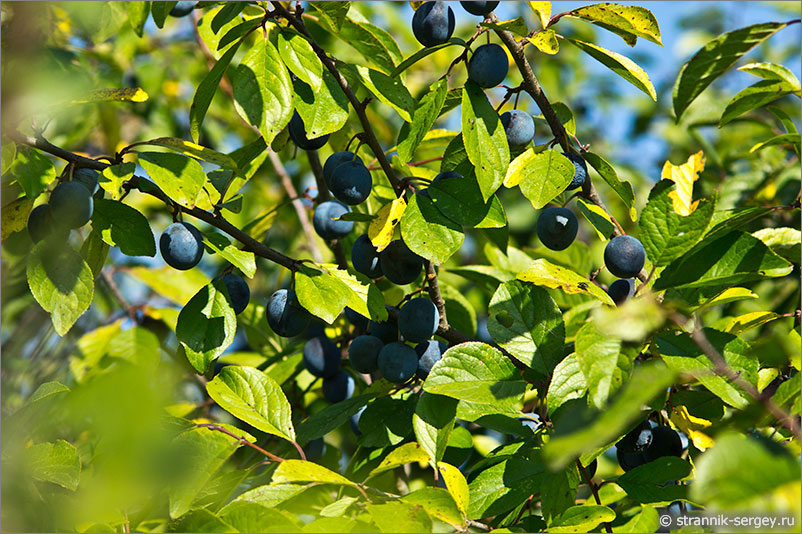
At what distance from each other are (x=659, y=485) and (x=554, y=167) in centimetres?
40

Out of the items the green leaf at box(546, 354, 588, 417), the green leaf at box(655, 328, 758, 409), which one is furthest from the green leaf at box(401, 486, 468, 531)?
the green leaf at box(655, 328, 758, 409)

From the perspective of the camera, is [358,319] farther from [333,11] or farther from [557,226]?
[333,11]

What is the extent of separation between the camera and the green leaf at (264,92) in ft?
2.77

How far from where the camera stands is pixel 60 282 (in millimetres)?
877

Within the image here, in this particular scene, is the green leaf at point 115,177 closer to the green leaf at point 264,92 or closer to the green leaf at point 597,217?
the green leaf at point 264,92

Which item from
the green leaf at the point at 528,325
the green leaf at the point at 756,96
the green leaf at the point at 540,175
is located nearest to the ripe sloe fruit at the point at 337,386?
the green leaf at the point at 528,325

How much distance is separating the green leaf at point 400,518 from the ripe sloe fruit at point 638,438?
351 mm

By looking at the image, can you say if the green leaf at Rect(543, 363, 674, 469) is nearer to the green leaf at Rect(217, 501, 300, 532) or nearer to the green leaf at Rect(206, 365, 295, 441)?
the green leaf at Rect(217, 501, 300, 532)

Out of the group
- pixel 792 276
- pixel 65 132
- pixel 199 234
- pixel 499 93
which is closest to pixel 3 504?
pixel 199 234

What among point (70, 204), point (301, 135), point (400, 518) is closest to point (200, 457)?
point (400, 518)

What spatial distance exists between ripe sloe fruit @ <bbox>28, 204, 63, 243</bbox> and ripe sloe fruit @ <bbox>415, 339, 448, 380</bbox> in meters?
0.49

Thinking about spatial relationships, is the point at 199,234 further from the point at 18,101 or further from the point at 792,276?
the point at 792,276

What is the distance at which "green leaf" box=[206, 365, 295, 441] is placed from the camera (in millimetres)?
865

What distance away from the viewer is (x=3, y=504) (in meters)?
0.66
